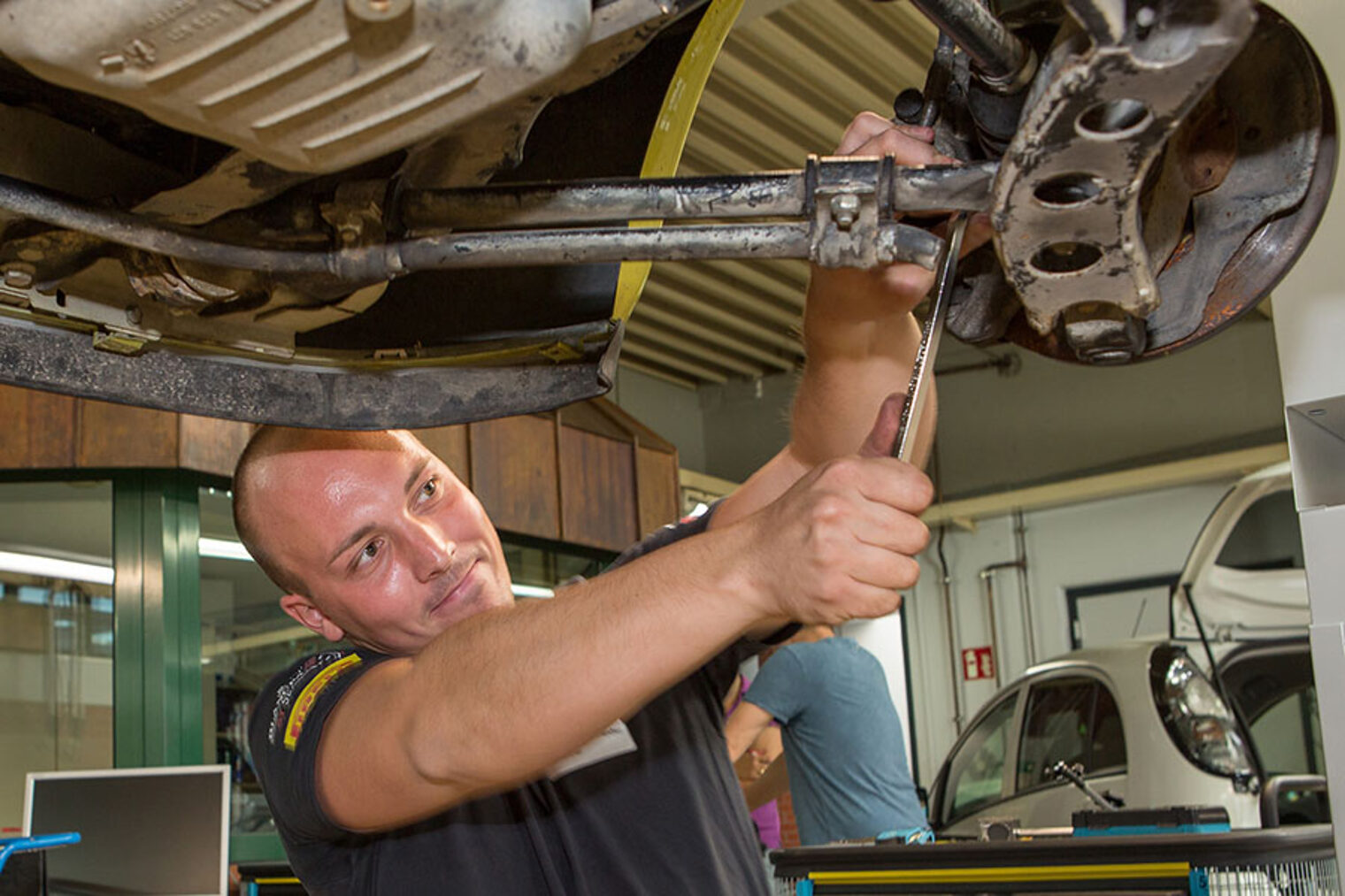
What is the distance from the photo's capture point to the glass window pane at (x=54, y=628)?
497 cm

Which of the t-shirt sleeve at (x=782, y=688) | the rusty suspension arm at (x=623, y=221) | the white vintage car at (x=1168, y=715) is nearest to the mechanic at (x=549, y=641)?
the rusty suspension arm at (x=623, y=221)

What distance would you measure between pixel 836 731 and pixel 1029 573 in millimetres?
5985

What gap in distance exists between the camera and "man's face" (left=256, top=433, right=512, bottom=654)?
5.76 ft

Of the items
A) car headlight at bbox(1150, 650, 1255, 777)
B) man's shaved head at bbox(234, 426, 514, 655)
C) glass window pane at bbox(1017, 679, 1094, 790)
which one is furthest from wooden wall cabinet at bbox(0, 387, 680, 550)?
man's shaved head at bbox(234, 426, 514, 655)

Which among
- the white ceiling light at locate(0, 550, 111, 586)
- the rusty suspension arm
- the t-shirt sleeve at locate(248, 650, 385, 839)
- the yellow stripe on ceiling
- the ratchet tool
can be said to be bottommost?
the t-shirt sleeve at locate(248, 650, 385, 839)

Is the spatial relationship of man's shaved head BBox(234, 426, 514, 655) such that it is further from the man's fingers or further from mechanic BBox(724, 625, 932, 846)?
mechanic BBox(724, 625, 932, 846)

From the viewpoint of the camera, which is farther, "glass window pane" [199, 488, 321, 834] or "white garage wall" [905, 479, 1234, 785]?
"white garage wall" [905, 479, 1234, 785]

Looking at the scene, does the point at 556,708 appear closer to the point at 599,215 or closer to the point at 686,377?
the point at 599,215

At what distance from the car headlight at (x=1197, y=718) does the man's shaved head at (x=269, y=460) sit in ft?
13.1

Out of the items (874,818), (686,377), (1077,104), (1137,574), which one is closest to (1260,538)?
(1137,574)

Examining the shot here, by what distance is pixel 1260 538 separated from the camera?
27.8 ft

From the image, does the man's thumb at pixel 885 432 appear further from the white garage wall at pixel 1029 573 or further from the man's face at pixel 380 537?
the white garage wall at pixel 1029 573

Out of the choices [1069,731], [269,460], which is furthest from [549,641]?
[1069,731]

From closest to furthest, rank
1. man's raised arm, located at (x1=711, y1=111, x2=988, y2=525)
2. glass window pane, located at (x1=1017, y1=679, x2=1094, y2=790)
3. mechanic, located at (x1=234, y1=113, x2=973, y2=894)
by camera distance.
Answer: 1. mechanic, located at (x1=234, y1=113, x2=973, y2=894)
2. man's raised arm, located at (x1=711, y1=111, x2=988, y2=525)
3. glass window pane, located at (x1=1017, y1=679, x2=1094, y2=790)
